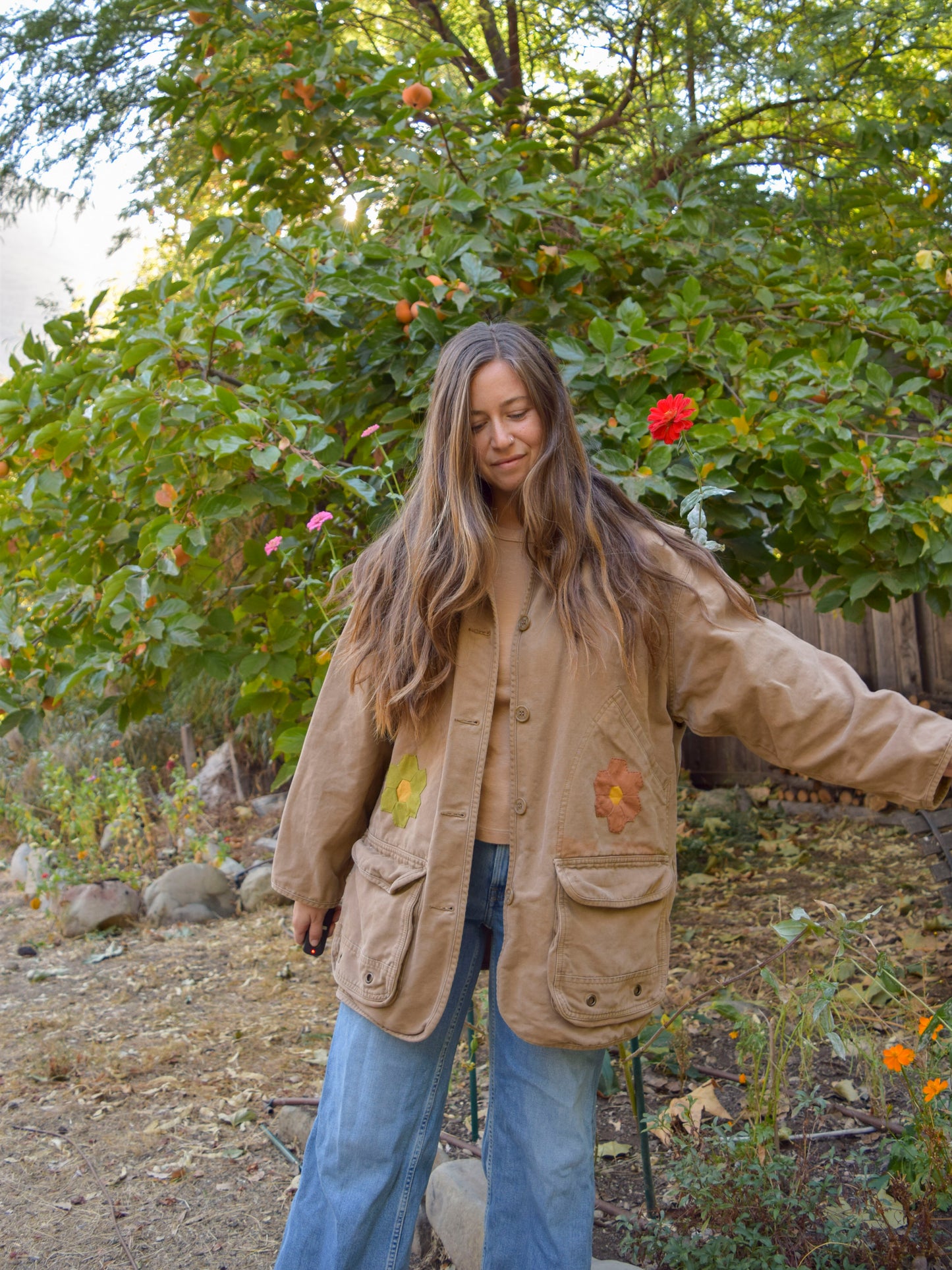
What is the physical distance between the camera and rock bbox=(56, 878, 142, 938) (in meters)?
4.30

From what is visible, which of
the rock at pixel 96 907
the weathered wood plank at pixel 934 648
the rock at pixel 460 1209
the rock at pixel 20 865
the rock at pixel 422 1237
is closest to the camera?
the rock at pixel 460 1209

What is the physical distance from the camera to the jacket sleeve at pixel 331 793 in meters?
1.52

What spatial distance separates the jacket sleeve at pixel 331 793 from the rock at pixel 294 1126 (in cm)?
115

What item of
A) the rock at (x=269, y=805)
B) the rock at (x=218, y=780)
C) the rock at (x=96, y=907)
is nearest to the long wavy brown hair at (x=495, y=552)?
the rock at (x=96, y=907)

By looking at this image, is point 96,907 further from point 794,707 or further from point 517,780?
point 794,707

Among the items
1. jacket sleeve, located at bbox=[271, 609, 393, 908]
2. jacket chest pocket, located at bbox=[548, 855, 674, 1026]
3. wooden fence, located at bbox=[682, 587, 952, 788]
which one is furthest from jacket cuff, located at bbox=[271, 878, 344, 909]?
wooden fence, located at bbox=[682, 587, 952, 788]

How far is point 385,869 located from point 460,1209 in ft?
2.90

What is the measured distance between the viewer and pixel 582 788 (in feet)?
4.48

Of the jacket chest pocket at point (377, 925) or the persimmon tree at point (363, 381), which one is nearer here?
the jacket chest pocket at point (377, 925)

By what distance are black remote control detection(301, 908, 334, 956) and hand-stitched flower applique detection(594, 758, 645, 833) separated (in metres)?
0.50

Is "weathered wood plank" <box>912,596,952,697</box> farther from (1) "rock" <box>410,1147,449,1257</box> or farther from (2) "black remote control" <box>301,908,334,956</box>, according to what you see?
(2) "black remote control" <box>301,908,334,956</box>

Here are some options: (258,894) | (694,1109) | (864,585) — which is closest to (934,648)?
(864,585)

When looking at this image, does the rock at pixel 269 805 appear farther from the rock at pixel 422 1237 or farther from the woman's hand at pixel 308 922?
the woman's hand at pixel 308 922

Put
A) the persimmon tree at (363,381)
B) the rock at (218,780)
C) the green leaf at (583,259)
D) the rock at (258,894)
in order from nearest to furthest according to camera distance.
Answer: the persimmon tree at (363,381) → the green leaf at (583,259) → the rock at (258,894) → the rock at (218,780)
